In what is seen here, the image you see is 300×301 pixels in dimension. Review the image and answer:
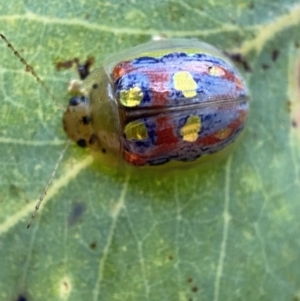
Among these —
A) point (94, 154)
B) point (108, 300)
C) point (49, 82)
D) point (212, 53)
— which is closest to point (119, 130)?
point (94, 154)

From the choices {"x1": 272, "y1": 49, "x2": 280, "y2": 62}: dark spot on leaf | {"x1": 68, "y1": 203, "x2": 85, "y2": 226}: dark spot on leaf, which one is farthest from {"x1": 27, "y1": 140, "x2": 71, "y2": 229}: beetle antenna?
{"x1": 272, "y1": 49, "x2": 280, "y2": 62}: dark spot on leaf

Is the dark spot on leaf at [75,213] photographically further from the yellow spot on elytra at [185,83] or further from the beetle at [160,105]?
the yellow spot on elytra at [185,83]

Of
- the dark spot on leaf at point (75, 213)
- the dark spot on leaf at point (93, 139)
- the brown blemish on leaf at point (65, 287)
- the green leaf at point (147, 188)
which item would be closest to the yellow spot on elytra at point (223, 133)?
the green leaf at point (147, 188)

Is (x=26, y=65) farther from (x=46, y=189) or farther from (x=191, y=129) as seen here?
(x=191, y=129)

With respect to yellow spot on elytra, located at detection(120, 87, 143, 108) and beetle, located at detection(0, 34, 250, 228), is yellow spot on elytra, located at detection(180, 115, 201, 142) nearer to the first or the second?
beetle, located at detection(0, 34, 250, 228)

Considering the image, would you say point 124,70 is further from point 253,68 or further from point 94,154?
point 253,68
